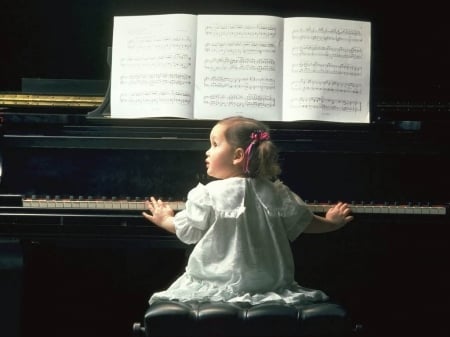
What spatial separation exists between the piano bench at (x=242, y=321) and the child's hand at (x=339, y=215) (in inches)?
16.8

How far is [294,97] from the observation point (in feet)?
9.86

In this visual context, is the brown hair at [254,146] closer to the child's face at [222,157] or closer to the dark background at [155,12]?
the child's face at [222,157]

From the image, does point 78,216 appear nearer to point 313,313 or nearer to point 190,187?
point 190,187

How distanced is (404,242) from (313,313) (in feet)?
2.39

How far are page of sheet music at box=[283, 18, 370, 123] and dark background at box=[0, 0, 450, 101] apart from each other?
0.53 meters

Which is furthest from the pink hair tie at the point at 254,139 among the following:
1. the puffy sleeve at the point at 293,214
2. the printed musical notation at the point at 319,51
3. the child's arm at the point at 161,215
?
the printed musical notation at the point at 319,51

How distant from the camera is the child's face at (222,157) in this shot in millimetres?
2641

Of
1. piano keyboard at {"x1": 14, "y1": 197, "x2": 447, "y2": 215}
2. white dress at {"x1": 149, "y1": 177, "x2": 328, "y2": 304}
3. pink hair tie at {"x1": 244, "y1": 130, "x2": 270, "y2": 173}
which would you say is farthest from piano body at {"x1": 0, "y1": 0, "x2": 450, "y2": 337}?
pink hair tie at {"x1": 244, "y1": 130, "x2": 270, "y2": 173}

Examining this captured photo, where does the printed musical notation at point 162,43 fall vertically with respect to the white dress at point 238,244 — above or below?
above

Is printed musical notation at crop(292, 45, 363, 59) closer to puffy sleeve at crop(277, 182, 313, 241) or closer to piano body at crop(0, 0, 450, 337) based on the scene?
piano body at crop(0, 0, 450, 337)

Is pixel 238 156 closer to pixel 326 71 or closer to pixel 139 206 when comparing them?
pixel 139 206

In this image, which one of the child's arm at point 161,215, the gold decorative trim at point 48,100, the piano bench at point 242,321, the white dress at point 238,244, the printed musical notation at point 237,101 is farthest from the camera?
the gold decorative trim at point 48,100

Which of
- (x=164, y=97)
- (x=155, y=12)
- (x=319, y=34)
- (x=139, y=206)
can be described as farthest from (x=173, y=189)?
(x=155, y=12)

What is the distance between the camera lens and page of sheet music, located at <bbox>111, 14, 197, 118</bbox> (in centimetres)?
298
